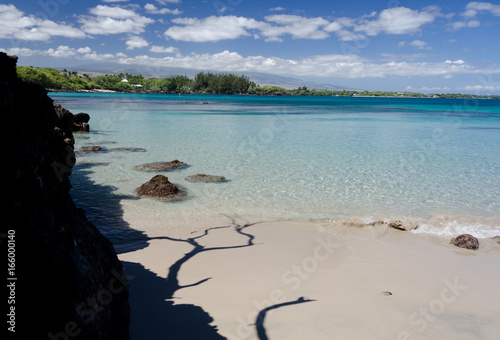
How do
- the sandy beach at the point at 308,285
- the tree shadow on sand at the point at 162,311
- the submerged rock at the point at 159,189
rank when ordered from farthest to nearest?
the submerged rock at the point at 159,189 → the sandy beach at the point at 308,285 → the tree shadow on sand at the point at 162,311

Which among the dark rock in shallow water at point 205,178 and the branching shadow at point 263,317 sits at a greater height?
the dark rock in shallow water at point 205,178

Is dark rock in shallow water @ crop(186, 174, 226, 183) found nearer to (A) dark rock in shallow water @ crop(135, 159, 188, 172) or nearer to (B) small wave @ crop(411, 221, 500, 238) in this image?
(A) dark rock in shallow water @ crop(135, 159, 188, 172)

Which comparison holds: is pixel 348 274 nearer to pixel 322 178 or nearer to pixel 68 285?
pixel 68 285

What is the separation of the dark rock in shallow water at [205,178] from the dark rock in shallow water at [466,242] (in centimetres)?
773

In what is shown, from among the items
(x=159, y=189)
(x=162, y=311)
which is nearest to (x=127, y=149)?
(x=159, y=189)

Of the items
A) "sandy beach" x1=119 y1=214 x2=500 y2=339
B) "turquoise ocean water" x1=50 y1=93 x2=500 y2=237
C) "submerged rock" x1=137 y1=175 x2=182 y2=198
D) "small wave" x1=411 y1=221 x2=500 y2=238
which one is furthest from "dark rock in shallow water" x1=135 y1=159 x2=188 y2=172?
"small wave" x1=411 y1=221 x2=500 y2=238

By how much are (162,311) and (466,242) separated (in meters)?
6.80

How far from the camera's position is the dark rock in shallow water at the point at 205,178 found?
12.5 metres

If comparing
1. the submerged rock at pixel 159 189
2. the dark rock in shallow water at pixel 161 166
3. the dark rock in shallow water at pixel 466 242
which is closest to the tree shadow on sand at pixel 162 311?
the submerged rock at pixel 159 189

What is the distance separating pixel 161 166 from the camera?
1453 centimetres

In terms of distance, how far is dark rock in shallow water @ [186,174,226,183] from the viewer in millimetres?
12516

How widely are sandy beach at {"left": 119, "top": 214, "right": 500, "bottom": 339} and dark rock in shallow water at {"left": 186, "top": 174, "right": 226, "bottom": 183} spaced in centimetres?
431

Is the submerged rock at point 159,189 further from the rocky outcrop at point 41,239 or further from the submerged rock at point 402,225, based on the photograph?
the rocky outcrop at point 41,239

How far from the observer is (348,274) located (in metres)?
6.05
